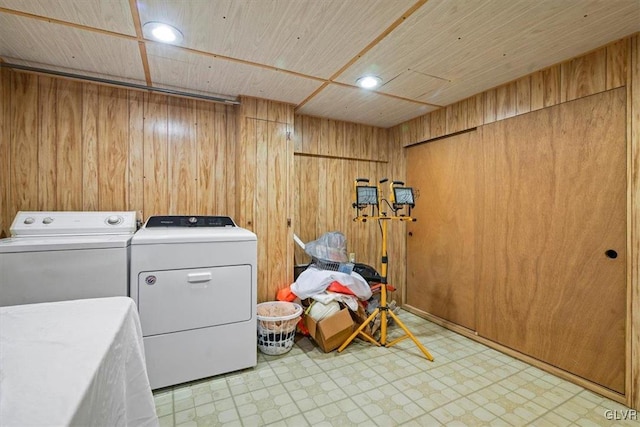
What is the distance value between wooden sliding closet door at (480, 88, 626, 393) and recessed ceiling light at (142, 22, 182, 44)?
2.61 m

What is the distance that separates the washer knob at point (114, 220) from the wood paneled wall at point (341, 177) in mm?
1666

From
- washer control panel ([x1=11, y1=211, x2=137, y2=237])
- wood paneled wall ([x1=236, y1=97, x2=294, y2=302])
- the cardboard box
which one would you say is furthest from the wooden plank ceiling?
the cardboard box

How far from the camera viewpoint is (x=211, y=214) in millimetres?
2859

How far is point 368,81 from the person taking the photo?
242cm

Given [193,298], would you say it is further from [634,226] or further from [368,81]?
[634,226]

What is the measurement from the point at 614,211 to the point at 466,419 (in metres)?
1.64

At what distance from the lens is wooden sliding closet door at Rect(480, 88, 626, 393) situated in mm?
1896

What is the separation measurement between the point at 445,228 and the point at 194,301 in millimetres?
2556

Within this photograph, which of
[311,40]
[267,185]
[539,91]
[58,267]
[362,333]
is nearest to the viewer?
[58,267]

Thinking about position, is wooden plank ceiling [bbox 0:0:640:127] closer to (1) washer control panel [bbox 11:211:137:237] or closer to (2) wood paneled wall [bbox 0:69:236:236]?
(2) wood paneled wall [bbox 0:69:236:236]

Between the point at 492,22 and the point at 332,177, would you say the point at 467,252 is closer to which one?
the point at 332,177

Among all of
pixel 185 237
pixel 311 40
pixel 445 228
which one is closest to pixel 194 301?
pixel 185 237

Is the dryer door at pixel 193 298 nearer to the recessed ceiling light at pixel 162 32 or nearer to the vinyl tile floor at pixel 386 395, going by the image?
the vinyl tile floor at pixel 386 395

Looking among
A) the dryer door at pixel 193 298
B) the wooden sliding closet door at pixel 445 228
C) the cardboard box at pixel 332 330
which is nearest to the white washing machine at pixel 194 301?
the dryer door at pixel 193 298
